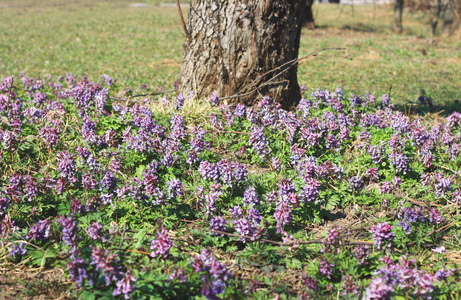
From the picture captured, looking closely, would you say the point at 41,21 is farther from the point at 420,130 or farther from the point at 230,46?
the point at 420,130

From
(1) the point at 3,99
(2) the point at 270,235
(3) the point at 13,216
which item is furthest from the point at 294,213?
(1) the point at 3,99

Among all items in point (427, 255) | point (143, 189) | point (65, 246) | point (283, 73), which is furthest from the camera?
point (283, 73)

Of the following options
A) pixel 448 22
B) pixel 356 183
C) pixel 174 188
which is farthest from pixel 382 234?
pixel 448 22

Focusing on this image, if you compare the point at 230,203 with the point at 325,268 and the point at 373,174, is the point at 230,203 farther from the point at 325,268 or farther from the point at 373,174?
the point at 373,174

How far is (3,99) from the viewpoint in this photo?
5090 mm

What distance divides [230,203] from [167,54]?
9.11 metres

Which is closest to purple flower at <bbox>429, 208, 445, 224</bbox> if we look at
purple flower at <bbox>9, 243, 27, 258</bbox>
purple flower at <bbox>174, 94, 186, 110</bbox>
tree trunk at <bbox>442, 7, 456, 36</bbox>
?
purple flower at <bbox>9, 243, 27, 258</bbox>

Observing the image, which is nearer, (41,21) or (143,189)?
(143,189)

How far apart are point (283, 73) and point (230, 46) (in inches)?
29.9

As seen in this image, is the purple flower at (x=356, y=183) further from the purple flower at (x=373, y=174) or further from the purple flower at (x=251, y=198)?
the purple flower at (x=251, y=198)

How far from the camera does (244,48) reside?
5363 millimetres

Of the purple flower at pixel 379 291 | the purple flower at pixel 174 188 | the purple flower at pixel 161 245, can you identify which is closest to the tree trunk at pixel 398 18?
the purple flower at pixel 174 188

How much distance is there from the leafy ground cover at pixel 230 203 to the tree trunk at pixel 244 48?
46 cm

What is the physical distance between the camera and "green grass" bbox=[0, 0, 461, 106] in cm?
905
